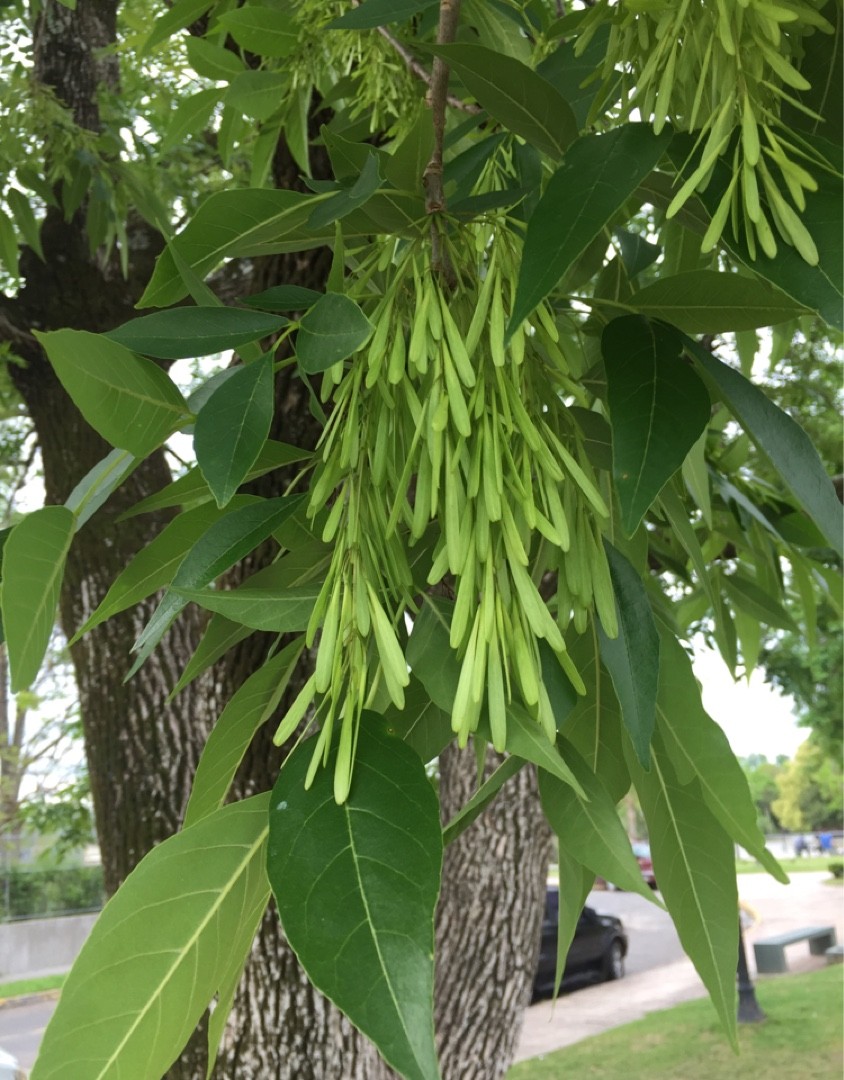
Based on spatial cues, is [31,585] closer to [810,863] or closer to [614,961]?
[614,961]

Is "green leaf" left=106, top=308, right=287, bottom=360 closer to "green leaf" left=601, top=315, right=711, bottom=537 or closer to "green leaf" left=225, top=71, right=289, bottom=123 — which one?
"green leaf" left=601, top=315, right=711, bottom=537

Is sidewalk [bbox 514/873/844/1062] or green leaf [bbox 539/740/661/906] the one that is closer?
green leaf [bbox 539/740/661/906]

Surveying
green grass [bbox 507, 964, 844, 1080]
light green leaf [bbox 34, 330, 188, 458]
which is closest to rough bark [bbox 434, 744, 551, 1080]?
light green leaf [bbox 34, 330, 188, 458]

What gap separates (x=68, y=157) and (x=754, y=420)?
3.65ft

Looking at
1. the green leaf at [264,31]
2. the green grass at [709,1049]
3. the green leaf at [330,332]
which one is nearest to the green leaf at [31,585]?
the green leaf at [330,332]

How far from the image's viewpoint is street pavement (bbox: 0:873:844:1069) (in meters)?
5.27

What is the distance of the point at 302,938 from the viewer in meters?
0.21

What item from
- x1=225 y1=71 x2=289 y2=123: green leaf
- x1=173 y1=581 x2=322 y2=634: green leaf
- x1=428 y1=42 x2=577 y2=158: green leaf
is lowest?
x1=173 y1=581 x2=322 y2=634: green leaf

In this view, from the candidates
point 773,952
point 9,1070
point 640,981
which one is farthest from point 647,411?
point 640,981

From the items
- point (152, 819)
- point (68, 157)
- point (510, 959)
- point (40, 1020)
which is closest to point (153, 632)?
point (152, 819)

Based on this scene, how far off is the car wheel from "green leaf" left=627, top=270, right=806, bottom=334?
7738mm

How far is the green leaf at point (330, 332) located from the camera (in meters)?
0.25

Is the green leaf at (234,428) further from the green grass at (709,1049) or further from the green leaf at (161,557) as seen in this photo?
the green grass at (709,1049)

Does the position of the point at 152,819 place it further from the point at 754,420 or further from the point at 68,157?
the point at 754,420
